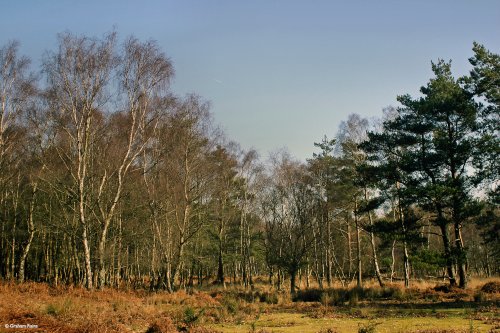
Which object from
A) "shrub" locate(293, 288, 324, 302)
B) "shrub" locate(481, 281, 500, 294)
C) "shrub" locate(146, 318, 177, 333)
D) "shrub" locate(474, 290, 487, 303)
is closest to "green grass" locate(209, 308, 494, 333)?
"shrub" locate(146, 318, 177, 333)

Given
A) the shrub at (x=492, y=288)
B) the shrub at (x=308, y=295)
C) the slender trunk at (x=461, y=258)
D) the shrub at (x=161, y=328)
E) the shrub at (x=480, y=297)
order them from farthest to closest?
the shrub at (x=308, y=295) < the shrub at (x=492, y=288) < the slender trunk at (x=461, y=258) < the shrub at (x=480, y=297) < the shrub at (x=161, y=328)

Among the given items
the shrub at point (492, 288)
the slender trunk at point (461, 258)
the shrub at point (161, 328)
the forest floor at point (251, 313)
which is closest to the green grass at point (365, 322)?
the forest floor at point (251, 313)

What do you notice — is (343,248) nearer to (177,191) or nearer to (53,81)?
(177,191)

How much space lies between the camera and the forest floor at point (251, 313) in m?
11.7

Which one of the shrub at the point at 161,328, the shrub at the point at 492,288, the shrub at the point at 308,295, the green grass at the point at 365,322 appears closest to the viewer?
the shrub at the point at 161,328

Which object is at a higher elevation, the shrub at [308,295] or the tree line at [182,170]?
the tree line at [182,170]

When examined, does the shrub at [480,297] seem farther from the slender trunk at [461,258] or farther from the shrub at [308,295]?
the shrub at [308,295]

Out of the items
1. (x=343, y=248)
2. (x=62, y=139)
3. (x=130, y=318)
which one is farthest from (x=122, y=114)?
(x=343, y=248)

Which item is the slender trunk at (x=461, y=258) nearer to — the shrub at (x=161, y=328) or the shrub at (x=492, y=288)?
the shrub at (x=492, y=288)

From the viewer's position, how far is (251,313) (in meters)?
18.8

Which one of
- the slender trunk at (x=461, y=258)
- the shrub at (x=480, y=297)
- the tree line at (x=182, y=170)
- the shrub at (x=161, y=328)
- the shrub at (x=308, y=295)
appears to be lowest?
A: the shrub at (x=308, y=295)

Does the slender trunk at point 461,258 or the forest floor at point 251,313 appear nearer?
the forest floor at point 251,313

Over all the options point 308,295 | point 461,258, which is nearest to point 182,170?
point 308,295

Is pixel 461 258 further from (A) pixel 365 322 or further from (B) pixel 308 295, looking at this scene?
(A) pixel 365 322
